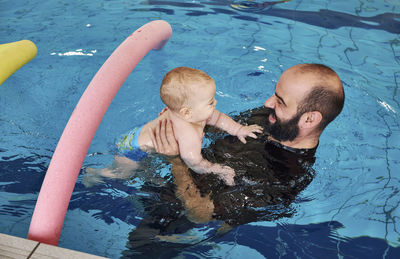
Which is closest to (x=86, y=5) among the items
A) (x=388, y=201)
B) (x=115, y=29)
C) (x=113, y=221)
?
(x=115, y=29)

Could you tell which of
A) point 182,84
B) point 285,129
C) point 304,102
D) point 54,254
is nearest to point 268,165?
point 285,129

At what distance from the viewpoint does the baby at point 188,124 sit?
2605 mm

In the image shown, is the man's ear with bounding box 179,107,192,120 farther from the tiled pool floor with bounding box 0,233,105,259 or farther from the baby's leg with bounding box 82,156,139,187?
the tiled pool floor with bounding box 0,233,105,259

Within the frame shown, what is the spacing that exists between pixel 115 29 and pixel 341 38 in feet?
11.0

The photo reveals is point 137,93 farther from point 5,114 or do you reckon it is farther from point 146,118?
point 5,114

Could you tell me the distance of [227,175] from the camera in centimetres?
285

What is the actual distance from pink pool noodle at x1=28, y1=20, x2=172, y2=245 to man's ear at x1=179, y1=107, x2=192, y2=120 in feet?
1.53

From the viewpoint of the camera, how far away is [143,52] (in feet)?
9.57

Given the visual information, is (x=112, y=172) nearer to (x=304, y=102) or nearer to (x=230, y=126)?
(x=230, y=126)

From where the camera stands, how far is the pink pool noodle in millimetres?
2031

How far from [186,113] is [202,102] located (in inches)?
5.7

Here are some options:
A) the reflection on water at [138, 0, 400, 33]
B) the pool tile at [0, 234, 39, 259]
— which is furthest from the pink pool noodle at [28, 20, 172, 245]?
the reflection on water at [138, 0, 400, 33]

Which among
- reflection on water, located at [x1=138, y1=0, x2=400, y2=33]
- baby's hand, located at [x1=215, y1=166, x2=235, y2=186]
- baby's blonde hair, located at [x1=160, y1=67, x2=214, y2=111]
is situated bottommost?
baby's hand, located at [x1=215, y1=166, x2=235, y2=186]

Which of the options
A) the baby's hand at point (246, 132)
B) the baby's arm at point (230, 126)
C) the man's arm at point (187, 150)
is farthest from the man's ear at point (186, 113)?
the baby's hand at point (246, 132)
